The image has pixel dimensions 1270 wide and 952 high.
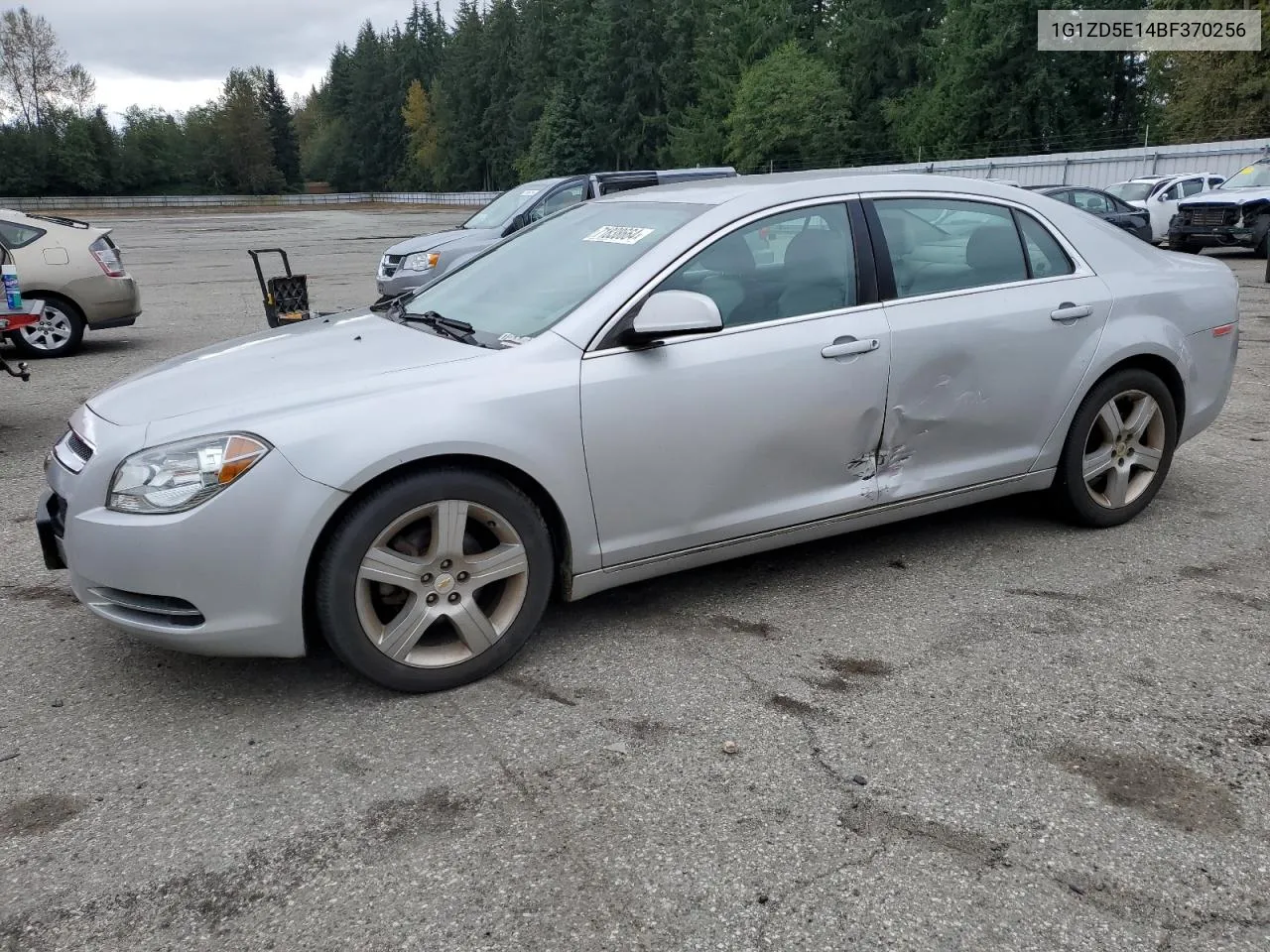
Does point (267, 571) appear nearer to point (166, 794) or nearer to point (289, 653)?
point (289, 653)

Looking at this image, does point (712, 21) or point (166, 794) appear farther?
point (712, 21)

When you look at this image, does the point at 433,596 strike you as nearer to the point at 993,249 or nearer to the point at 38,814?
the point at 38,814

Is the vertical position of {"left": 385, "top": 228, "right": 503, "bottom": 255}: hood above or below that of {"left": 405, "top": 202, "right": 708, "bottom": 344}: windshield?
above

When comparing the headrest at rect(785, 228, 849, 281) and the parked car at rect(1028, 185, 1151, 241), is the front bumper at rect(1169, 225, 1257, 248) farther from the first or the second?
the headrest at rect(785, 228, 849, 281)

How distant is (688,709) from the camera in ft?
10.8

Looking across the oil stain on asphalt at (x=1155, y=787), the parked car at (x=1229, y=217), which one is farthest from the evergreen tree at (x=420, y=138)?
the oil stain on asphalt at (x=1155, y=787)

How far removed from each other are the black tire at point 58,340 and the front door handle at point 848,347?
30.1ft

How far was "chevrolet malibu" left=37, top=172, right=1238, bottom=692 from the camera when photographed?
3.15 meters

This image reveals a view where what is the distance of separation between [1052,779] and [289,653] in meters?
2.21

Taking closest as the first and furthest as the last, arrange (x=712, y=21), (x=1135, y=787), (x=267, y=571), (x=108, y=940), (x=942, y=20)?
(x=108, y=940)
(x=1135, y=787)
(x=267, y=571)
(x=942, y=20)
(x=712, y=21)

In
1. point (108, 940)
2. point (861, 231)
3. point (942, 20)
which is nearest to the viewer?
point (108, 940)

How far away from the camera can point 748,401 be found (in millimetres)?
3756

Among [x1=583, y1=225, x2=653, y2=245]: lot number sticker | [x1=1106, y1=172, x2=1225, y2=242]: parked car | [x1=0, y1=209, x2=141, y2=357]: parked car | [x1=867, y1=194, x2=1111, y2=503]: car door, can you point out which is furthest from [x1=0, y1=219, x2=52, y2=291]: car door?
[x1=1106, y1=172, x2=1225, y2=242]: parked car

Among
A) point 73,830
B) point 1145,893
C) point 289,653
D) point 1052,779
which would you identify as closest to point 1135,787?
point 1052,779
